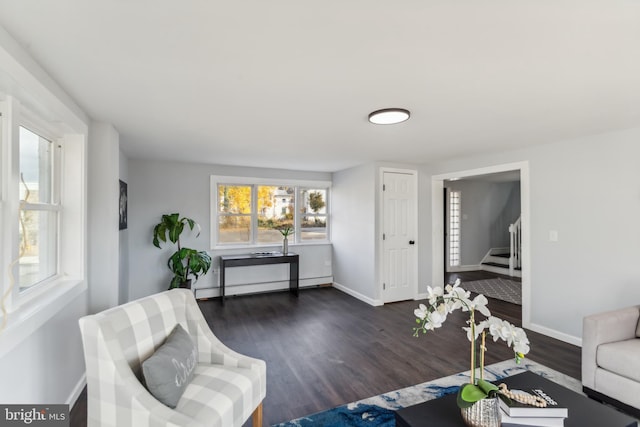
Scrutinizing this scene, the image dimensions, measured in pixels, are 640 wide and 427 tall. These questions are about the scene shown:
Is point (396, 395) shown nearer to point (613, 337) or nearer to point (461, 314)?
point (613, 337)

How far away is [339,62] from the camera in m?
1.66

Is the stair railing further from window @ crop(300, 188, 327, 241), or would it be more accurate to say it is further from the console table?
the console table

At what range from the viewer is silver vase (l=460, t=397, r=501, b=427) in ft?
4.29

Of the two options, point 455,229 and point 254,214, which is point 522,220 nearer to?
point 455,229

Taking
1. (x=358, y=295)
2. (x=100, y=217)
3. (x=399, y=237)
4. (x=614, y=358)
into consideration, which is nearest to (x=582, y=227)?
(x=614, y=358)

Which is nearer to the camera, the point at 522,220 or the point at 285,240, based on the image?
the point at 522,220

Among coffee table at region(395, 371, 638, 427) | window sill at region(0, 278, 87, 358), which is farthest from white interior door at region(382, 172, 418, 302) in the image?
window sill at region(0, 278, 87, 358)

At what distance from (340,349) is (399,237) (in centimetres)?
226

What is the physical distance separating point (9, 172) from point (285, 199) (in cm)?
419

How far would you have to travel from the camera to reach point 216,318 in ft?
13.3

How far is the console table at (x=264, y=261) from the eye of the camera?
4754mm

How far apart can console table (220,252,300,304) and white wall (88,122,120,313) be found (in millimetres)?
2032

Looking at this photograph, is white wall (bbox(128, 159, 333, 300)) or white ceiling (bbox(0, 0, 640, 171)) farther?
white wall (bbox(128, 159, 333, 300))

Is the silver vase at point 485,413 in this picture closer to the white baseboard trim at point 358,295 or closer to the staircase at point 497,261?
the white baseboard trim at point 358,295
